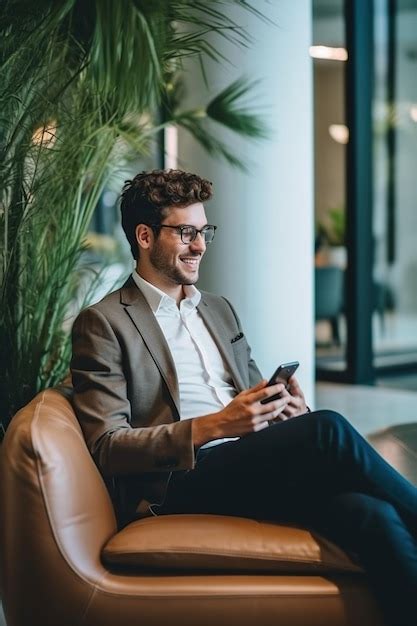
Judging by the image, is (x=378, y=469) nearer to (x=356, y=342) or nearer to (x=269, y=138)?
(x=269, y=138)

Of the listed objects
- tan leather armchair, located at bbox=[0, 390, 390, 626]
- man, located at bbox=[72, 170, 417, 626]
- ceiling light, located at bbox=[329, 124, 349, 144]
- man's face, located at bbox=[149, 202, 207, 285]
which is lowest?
tan leather armchair, located at bbox=[0, 390, 390, 626]

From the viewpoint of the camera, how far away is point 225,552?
224cm

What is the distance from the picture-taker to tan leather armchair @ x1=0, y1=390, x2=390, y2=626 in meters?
2.17

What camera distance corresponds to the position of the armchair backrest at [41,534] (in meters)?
2.16

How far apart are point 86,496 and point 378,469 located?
0.73 m

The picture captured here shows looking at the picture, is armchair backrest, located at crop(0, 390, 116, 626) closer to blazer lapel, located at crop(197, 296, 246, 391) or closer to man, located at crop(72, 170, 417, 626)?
man, located at crop(72, 170, 417, 626)

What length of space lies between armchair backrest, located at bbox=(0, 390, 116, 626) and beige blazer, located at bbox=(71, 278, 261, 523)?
20cm

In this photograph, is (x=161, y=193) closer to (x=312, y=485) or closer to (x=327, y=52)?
(x=312, y=485)

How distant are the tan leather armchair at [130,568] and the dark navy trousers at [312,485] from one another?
0.34ft

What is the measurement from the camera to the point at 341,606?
7.17ft

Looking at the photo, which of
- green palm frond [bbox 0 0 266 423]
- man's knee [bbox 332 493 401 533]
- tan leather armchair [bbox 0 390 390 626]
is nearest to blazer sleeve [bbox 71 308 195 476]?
tan leather armchair [bbox 0 390 390 626]

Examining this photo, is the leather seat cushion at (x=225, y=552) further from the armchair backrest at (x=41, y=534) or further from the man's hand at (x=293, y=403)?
the man's hand at (x=293, y=403)

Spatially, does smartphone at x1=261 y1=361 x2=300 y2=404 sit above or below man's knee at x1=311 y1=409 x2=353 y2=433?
above

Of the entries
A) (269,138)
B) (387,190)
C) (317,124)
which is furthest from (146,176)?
(317,124)
